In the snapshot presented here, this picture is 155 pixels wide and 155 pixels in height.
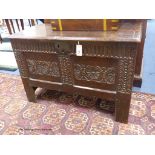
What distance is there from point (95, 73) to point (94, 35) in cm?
27

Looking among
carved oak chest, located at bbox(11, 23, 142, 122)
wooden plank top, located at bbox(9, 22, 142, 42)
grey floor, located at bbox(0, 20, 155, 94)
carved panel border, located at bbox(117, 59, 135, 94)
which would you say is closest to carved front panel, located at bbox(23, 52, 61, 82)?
carved oak chest, located at bbox(11, 23, 142, 122)

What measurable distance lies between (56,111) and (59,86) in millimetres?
257

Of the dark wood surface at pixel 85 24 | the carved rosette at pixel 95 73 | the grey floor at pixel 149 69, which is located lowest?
the grey floor at pixel 149 69

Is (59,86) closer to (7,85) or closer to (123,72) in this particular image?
(123,72)

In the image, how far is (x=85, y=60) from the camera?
1.26 metres

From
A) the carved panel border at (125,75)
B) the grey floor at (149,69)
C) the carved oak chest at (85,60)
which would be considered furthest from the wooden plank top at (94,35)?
the grey floor at (149,69)

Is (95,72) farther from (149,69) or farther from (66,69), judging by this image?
(149,69)

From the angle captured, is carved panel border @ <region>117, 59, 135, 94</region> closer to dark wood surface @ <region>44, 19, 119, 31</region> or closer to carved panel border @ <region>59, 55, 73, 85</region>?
dark wood surface @ <region>44, 19, 119, 31</region>

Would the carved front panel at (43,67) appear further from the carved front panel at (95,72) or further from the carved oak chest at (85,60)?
the carved front panel at (95,72)

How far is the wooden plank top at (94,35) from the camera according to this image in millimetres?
1103

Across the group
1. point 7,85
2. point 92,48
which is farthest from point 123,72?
point 7,85

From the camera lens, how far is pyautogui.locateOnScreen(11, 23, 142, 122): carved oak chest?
1.14m

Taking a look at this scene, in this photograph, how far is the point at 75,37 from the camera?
1185 millimetres

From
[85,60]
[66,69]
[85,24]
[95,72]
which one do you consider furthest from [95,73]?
[85,24]
